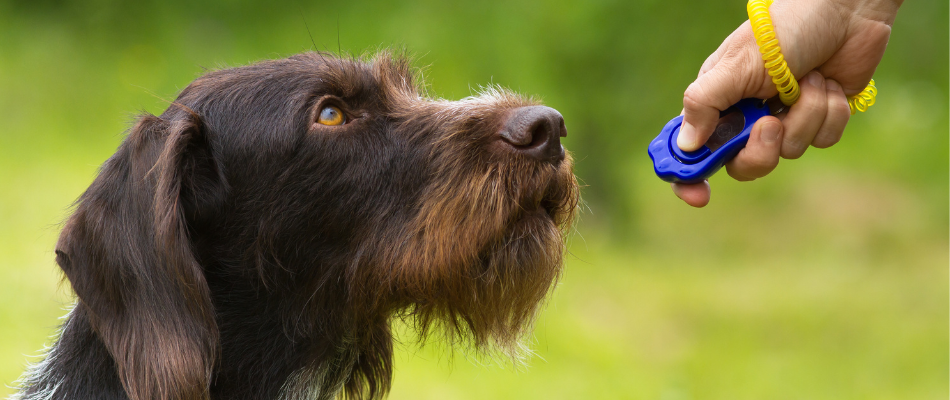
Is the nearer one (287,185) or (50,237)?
(287,185)

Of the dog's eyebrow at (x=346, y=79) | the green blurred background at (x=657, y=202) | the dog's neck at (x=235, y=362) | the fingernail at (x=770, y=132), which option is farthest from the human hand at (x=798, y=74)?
the green blurred background at (x=657, y=202)

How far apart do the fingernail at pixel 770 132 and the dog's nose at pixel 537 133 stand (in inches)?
22.6

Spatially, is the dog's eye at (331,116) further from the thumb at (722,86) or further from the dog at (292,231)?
the thumb at (722,86)

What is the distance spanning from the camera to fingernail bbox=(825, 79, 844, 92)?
7.84ft

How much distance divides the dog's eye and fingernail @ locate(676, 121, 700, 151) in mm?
1061

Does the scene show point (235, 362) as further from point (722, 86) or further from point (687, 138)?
point (722, 86)

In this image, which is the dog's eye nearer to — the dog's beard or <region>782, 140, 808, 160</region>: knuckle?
the dog's beard

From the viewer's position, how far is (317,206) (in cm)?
249

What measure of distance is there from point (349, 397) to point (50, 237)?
509 cm

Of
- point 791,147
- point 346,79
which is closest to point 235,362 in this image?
point 346,79

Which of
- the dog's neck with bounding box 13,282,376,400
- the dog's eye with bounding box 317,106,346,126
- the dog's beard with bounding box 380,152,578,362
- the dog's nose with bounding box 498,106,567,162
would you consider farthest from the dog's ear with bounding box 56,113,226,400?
the dog's nose with bounding box 498,106,567,162

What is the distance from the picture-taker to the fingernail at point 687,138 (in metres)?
2.31

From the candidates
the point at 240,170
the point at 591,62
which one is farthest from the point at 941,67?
the point at 240,170

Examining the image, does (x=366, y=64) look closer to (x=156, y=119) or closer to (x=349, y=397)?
(x=156, y=119)
